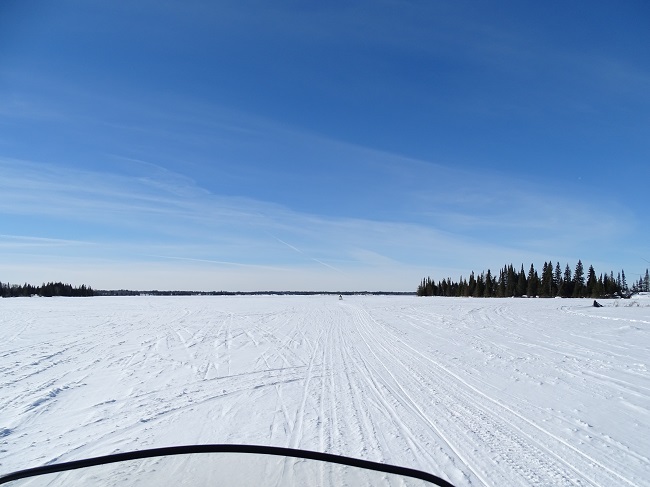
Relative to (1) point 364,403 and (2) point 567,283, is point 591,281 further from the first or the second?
(1) point 364,403

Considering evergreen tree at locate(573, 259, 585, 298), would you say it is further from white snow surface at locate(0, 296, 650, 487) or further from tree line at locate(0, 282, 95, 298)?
tree line at locate(0, 282, 95, 298)

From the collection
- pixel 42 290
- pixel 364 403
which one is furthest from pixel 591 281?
pixel 42 290

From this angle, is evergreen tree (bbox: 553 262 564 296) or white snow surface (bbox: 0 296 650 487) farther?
evergreen tree (bbox: 553 262 564 296)

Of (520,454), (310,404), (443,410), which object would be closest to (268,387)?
(310,404)

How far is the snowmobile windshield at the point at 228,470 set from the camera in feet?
7.26

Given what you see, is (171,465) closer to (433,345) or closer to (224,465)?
(224,465)

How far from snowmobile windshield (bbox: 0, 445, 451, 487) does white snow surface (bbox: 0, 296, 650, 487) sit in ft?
6.15

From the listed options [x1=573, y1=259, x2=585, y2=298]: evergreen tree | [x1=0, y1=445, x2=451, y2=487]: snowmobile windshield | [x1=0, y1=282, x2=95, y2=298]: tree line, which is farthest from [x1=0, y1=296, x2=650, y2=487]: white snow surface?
[x1=0, y1=282, x2=95, y2=298]: tree line

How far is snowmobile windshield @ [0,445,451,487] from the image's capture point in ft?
7.26

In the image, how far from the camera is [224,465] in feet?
7.97

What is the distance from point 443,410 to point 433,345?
268 inches

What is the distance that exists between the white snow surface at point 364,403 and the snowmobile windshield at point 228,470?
188cm

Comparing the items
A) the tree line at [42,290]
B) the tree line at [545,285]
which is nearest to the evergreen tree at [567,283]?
the tree line at [545,285]

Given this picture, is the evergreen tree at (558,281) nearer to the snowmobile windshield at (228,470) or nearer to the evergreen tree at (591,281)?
the evergreen tree at (591,281)
